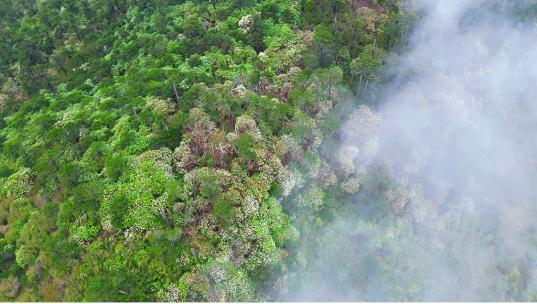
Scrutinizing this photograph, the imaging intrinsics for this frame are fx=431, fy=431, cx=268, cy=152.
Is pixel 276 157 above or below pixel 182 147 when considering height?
above

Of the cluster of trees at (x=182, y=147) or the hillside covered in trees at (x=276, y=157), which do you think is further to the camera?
the hillside covered in trees at (x=276, y=157)

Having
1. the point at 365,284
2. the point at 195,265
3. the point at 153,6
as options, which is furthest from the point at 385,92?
the point at 153,6

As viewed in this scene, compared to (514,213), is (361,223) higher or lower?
higher

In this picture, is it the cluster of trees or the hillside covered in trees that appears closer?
the cluster of trees

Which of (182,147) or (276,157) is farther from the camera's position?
(182,147)

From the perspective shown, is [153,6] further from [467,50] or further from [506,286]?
[506,286]

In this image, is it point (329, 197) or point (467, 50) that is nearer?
point (329, 197)

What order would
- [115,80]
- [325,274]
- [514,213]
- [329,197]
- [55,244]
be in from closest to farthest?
1. [55,244]
2. [325,274]
3. [329,197]
4. [514,213]
5. [115,80]

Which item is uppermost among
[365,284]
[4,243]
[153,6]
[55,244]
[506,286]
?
[153,6]
